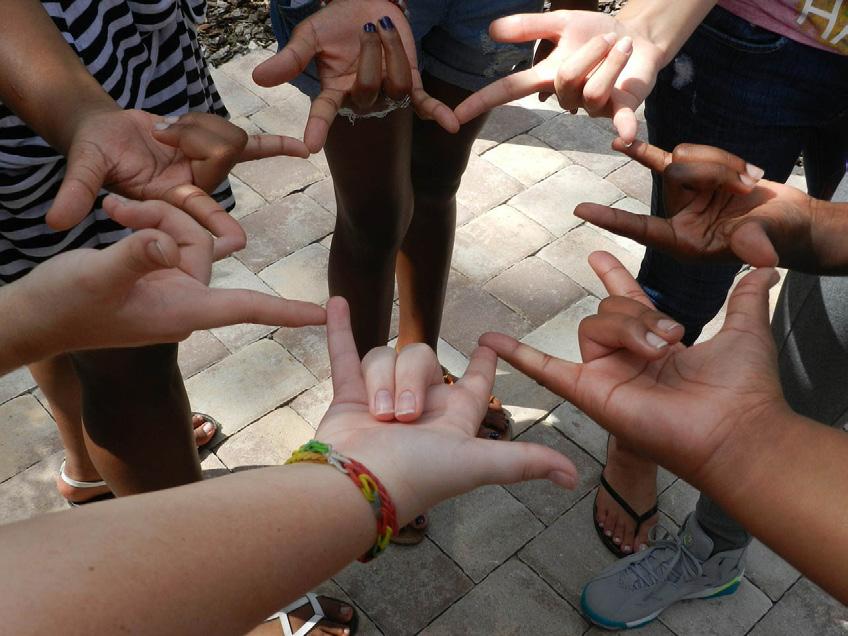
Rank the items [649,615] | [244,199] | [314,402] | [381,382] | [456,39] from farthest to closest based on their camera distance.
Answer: [244,199]
[314,402]
[649,615]
[456,39]
[381,382]

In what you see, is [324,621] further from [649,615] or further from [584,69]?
[584,69]

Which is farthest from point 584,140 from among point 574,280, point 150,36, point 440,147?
point 150,36

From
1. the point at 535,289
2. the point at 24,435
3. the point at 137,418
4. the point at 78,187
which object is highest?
the point at 78,187

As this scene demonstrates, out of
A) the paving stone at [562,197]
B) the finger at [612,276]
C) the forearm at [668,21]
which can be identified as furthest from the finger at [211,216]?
the paving stone at [562,197]

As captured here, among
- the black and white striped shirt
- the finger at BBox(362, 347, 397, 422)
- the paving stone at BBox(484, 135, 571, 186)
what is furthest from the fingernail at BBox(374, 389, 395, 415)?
the paving stone at BBox(484, 135, 571, 186)

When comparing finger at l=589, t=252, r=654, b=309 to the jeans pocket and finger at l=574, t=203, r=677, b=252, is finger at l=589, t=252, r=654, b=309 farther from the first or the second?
the jeans pocket

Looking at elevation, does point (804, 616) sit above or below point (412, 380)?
below

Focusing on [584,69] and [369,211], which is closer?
[584,69]

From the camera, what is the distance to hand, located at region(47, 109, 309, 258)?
1443 millimetres

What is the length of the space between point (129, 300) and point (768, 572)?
192cm

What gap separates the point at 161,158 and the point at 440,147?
0.89m

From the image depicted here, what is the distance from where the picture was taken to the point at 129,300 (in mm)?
1296

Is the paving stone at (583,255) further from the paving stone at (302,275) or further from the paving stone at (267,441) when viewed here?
the paving stone at (267,441)

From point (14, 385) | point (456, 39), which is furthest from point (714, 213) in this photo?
point (14, 385)
